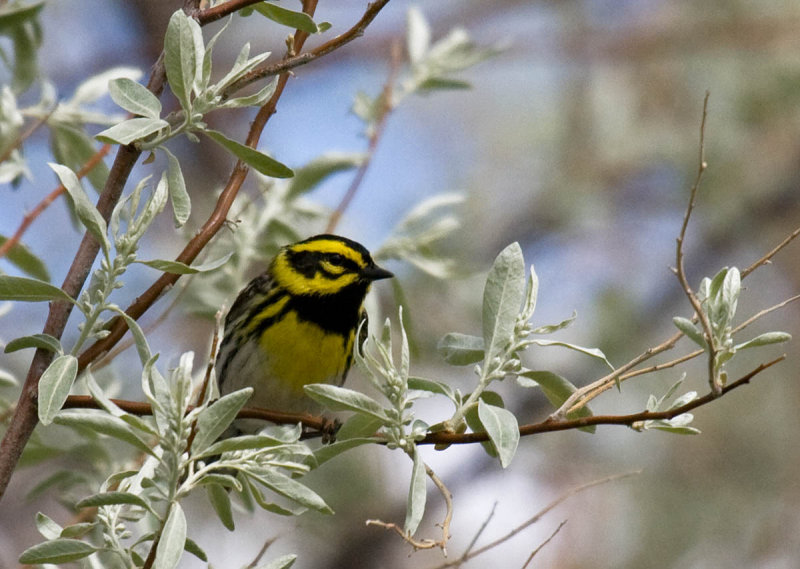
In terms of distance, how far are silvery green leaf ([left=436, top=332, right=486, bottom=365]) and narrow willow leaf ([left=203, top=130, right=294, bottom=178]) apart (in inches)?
19.0

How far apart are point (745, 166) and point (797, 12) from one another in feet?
4.26

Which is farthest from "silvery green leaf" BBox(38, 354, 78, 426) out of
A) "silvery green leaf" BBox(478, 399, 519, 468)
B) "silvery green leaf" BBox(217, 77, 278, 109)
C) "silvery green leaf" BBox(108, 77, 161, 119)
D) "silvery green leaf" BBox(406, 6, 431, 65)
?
"silvery green leaf" BBox(406, 6, 431, 65)

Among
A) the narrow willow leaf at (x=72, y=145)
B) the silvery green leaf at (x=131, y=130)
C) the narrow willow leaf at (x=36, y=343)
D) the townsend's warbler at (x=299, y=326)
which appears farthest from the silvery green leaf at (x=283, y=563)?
the townsend's warbler at (x=299, y=326)

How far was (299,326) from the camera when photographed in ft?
13.3

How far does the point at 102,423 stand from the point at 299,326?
7.28 feet

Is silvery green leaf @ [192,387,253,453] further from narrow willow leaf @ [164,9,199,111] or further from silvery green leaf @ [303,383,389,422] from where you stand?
narrow willow leaf @ [164,9,199,111]

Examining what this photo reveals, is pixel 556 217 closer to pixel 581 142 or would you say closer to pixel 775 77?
pixel 581 142

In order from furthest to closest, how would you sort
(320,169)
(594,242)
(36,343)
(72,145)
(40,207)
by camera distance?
(594,242)
(320,169)
(72,145)
(40,207)
(36,343)

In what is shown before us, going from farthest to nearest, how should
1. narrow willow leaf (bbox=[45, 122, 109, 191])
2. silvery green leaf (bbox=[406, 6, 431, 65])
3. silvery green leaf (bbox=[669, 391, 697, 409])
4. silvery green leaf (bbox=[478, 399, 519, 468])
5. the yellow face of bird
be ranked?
1. the yellow face of bird
2. silvery green leaf (bbox=[406, 6, 431, 65])
3. narrow willow leaf (bbox=[45, 122, 109, 191])
4. silvery green leaf (bbox=[669, 391, 697, 409])
5. silvery green leaf (bbox=[478, 399, 519, 468])

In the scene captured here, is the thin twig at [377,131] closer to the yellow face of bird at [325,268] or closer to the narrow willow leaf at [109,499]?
the yellow face of bird at [325,268]

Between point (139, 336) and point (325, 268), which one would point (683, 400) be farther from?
point (325, 268)

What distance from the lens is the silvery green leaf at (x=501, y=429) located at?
6.20 feet

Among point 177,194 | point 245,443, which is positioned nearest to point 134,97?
point 177,194

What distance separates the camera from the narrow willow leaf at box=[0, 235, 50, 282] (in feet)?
9.45
